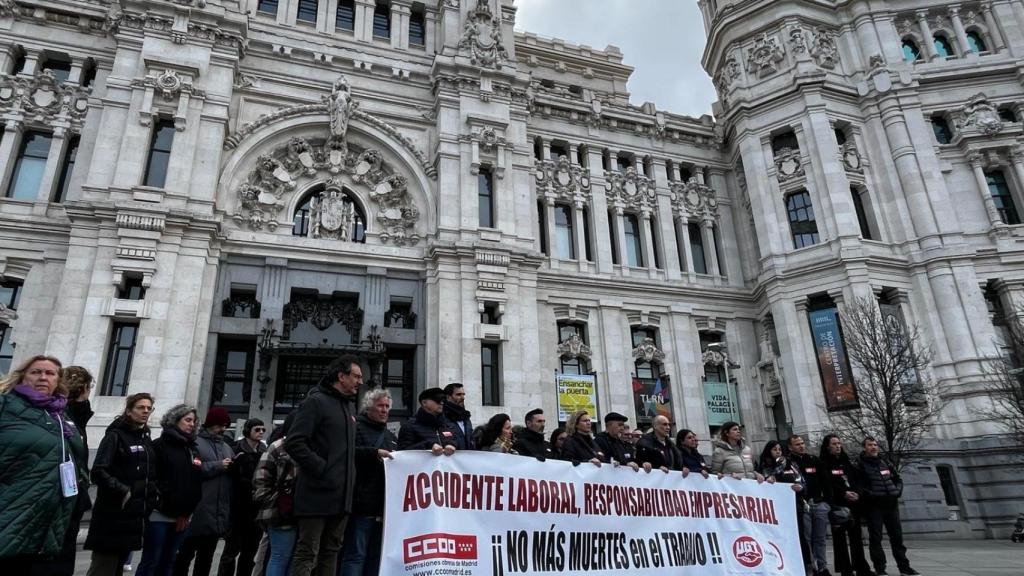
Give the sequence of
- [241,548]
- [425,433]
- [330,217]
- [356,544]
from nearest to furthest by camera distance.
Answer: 1. [356,544]
2. [425,433]
3. [241,548]
4. [330,217]

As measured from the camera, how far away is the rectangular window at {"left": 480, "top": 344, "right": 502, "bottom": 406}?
21.9 m

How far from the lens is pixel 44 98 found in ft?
73.2

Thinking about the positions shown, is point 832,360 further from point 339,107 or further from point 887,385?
point 339,107

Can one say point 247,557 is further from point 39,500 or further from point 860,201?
point 860,201

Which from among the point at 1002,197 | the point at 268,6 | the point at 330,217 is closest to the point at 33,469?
the point at 330,217

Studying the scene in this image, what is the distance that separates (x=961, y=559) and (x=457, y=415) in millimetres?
13638

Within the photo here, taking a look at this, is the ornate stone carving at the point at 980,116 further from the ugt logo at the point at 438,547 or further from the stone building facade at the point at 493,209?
the ugt logo at the point at 438,547

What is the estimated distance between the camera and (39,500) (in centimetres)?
449

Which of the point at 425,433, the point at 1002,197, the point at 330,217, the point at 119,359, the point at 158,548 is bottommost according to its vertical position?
the point at 158,548

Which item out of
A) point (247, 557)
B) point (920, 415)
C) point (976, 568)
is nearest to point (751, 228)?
point (920, 415)

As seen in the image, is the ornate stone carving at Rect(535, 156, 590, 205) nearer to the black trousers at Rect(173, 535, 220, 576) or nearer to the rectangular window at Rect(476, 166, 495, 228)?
the rectangular window at Rect(476, 166, 495, 228)

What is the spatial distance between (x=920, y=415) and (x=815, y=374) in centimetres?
413

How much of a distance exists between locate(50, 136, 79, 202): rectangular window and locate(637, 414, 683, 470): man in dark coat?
897 inches

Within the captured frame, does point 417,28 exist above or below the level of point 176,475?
→ above
